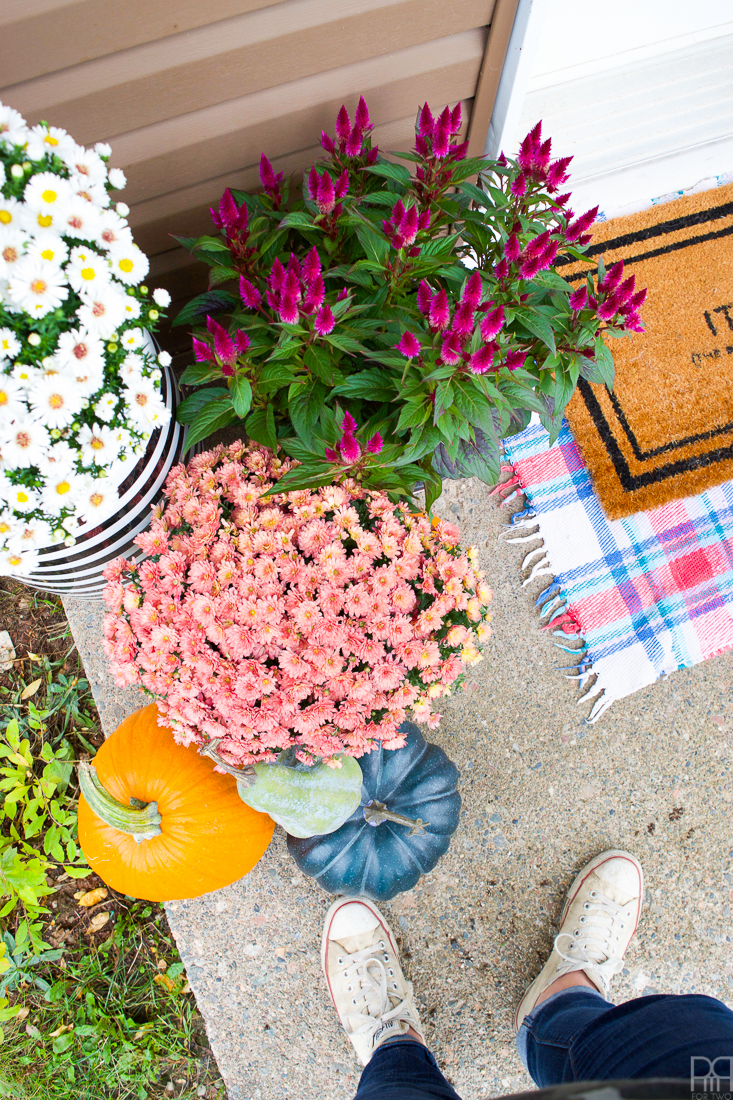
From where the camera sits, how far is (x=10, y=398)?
40.4 inches

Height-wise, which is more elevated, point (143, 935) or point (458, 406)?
point (458, 406)

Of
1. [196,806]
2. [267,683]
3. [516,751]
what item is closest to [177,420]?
[267,683]

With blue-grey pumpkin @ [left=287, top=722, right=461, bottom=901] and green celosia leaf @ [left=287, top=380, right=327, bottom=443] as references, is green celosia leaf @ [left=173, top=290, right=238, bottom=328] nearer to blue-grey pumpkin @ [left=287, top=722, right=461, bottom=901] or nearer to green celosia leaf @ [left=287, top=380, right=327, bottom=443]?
green celosia leaf @ [left=287, top=380, right=327, bottom=443]

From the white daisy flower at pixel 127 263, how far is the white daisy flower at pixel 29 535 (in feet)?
1.47

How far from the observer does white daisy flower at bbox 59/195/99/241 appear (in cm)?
102

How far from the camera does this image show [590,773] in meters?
2.05

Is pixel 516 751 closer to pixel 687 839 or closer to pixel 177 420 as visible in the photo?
pixel 687 839

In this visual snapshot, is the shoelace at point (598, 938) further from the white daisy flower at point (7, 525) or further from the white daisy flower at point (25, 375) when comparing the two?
the white daisy flower at point (25, 375)

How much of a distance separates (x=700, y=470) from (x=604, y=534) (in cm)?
39

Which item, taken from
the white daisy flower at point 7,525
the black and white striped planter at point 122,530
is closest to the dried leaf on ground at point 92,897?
the black and white striped planter at point 122,530

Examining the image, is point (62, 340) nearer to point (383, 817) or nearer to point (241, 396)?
point (241, 396)

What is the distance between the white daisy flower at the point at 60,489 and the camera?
1.12 metres
